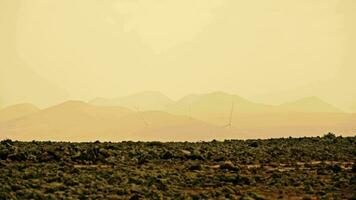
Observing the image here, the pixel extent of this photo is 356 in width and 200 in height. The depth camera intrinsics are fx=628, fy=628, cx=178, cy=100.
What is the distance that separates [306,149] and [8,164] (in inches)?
930

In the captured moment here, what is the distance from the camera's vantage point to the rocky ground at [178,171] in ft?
103

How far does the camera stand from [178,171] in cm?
3859

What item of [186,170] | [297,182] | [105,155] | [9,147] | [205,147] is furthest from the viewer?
[205,147]

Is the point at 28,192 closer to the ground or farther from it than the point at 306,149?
closer to the ground

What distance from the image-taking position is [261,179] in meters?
36.0

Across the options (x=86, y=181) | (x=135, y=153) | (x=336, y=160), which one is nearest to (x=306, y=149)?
(x=336, y=160)

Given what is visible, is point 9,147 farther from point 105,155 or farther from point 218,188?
point 218,188

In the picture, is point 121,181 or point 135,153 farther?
point 135,153

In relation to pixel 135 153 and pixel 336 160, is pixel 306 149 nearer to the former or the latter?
pixel 336 160

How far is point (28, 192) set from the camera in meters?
30.4

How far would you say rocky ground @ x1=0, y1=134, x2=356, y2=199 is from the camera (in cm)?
3133

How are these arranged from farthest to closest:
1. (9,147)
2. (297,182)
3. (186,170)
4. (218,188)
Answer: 1. (9,147)
2. (186,170)
3. (297,182)
4. (218,188)

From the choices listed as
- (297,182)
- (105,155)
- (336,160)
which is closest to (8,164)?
(105,155)

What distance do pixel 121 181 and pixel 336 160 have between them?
1821 centimetres
